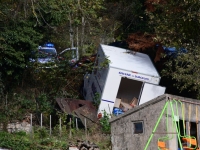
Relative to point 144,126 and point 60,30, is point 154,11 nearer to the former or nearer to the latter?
point 60,30

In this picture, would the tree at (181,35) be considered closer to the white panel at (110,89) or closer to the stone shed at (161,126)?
the white panel at (110,89)

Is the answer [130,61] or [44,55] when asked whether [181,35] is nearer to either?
[130,61]

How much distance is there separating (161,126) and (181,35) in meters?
7.13

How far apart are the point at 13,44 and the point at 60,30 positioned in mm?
3482

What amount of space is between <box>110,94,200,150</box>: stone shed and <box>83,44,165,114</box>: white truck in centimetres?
403

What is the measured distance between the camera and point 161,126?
1245 cm

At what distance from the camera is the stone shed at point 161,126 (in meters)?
11.8

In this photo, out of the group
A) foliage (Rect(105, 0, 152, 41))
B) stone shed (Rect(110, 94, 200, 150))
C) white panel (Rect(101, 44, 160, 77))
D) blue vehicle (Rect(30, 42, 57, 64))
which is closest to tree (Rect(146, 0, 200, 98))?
white panel (Rect(101, 44, 160, 77))

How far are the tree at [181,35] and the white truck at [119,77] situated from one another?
2.48ft

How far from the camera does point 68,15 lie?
2020 centimetres

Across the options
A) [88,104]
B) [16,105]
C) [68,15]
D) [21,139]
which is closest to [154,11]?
[68,15]

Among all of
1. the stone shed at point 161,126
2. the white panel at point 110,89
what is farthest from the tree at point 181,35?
the stone shed at point 161,126

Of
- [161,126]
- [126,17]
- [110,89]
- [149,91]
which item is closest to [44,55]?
[110,89]

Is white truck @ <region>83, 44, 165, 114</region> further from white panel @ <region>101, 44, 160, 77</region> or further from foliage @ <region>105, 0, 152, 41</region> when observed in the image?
foliage @ <region>105, 0, 152, 41</region>
